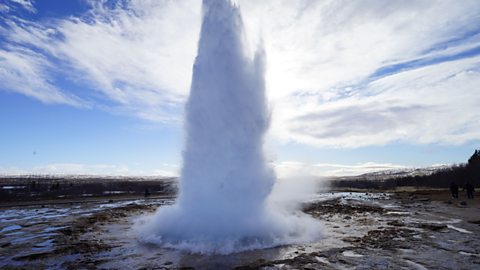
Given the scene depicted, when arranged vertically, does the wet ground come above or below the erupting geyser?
below

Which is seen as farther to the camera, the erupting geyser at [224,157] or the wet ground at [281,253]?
the erupting geyser at [224,157]

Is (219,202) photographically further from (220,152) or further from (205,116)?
(205,116)

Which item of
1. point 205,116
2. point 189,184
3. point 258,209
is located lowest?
point 258,209

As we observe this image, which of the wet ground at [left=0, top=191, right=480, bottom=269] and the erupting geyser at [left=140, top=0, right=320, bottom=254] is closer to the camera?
the wet ground at [left=0, top=191, right=480, bottom=269]

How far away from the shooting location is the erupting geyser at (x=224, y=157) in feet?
45.7

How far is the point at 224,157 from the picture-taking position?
48.2ft

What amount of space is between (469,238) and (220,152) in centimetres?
1115

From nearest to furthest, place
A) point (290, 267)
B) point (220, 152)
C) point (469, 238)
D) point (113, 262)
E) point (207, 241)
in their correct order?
point (290, 267) < point (113, 262) < point (207, 241) < point (469, 238) < point (220, 152)

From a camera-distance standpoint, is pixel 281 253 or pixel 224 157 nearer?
pixel 281 253

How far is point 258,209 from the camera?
14.9m

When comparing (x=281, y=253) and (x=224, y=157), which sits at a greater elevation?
(x=224, y=157)

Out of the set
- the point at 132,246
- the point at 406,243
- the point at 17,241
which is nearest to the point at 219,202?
the point at 132,246

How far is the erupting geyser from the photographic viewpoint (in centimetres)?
1392

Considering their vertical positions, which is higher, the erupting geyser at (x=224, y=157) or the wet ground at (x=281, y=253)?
the erupting geyser at (x=224, y=157)
